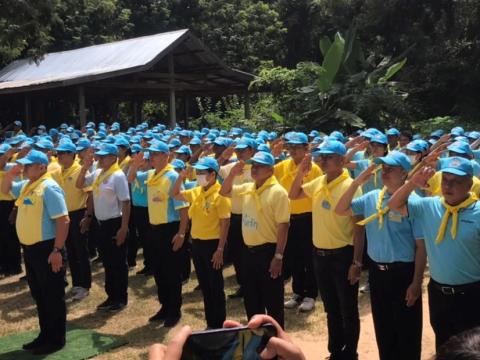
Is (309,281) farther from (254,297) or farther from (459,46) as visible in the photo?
(459,46)

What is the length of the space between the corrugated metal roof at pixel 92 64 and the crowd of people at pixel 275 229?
24.8ft

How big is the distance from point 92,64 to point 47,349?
583 inches

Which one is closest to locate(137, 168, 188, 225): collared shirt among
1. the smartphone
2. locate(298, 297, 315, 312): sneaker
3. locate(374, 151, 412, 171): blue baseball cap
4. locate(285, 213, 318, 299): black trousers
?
locate(285, 213, 318, 299): black trousers

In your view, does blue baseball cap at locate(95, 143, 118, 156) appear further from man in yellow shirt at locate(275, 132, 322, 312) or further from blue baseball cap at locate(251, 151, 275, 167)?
blue baseball cap at locate(251, 151, 275, 167)

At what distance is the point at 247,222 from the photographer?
5199mm

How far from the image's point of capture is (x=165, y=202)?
21.4ft

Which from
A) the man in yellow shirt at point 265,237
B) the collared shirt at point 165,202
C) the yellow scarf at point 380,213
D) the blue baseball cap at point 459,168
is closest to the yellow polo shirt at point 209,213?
the collared shirt at point 165,202

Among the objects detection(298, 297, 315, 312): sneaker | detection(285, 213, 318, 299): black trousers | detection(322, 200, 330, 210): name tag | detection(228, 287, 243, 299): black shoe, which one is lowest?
detection(228, 287, 243, 299): black shoe

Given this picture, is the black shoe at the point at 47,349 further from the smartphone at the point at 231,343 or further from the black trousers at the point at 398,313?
the smartphone at the point at 231,343

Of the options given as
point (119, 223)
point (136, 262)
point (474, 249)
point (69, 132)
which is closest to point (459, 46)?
point (69, 132)

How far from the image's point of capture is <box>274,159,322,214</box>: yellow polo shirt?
22.4ft

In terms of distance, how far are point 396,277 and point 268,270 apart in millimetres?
1230

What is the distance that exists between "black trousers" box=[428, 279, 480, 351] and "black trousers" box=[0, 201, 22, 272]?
7000mm

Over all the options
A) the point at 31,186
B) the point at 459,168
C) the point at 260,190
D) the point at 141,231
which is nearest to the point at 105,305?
the point at 141,231
